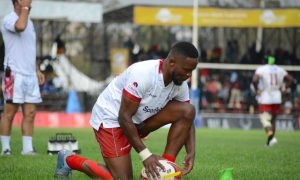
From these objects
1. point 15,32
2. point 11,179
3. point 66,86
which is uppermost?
point 15,32

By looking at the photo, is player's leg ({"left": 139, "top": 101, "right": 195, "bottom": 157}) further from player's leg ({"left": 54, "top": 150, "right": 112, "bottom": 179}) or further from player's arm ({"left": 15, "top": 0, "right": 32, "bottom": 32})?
player's arm ({"left": 15, "top": 0, "right": 32, "bottom": 32})

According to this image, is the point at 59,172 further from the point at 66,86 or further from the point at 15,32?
the point at 66,86

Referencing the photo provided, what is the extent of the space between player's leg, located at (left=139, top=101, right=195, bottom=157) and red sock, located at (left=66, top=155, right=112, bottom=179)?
66 centimetres

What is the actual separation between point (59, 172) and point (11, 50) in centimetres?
400

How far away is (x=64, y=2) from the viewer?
31.6 m

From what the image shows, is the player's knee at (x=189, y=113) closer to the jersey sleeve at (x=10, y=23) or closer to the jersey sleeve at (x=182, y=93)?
the jersey sleeve at (x=182, y=93)

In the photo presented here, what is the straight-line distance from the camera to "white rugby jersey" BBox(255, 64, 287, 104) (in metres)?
21.4

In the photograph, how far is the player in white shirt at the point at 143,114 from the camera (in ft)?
26.4

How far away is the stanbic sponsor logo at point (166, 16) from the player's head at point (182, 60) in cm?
2496

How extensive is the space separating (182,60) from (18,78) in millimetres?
5253

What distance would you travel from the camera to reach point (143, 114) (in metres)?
8.75

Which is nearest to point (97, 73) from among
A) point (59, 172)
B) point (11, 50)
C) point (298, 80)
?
point (298, 80)

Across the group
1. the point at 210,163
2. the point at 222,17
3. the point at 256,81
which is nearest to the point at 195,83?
the point at 222,17

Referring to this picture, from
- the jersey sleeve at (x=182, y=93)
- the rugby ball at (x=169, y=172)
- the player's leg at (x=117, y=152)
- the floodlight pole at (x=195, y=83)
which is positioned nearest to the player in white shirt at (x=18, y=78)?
the player's leg at (x=117, y=152)
